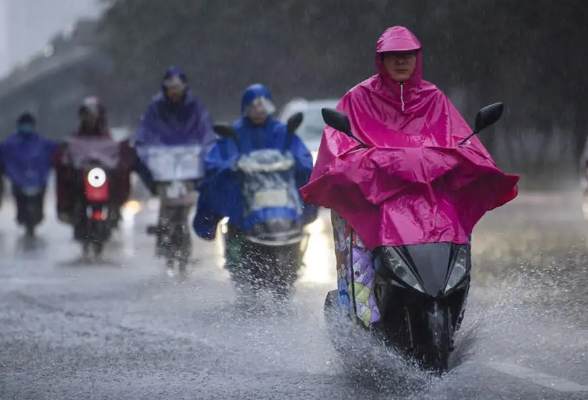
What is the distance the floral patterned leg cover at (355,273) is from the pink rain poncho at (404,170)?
172mm

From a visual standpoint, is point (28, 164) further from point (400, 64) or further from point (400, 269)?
point (400, 269)

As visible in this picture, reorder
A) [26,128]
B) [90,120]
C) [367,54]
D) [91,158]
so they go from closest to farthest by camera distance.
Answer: [91,158] < [90,120] < [26,128] < [367,54]

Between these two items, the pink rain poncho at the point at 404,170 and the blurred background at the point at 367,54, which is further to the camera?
the blurred background at the point at 367,54

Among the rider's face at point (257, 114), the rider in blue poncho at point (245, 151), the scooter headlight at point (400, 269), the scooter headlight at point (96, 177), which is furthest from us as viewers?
the scooter headlight at point (96, 177)

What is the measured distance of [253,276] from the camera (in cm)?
976

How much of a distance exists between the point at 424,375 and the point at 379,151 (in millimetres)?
1014

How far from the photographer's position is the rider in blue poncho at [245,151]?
9914 millimetres

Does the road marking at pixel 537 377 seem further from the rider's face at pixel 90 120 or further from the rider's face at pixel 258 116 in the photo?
the rider's face at pixel 90 120

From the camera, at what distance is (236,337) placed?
7.77m

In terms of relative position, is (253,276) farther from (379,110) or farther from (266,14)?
(266,14)

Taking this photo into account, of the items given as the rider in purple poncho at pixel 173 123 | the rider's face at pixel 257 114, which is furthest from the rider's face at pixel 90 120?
the rider's face at pixel 257 114

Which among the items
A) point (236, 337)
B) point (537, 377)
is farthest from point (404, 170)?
point (236, 337)

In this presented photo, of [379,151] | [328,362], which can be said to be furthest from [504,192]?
[328,362]

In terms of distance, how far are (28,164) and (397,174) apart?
12649 mm
